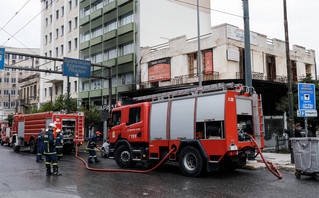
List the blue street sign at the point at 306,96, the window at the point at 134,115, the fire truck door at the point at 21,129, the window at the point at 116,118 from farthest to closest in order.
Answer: the fire truck door at the point at 21,129
the window at the point at 116,118
the window at the point at 134,115
the blue street sign at the point at 306,96

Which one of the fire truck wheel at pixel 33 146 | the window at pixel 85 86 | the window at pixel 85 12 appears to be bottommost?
the fire truck wheel at pixel 33 146

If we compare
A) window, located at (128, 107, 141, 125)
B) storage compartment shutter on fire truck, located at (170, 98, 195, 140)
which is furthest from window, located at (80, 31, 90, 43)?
storage compartment shutter on fire truck, located at (170, 98, 195, 140)

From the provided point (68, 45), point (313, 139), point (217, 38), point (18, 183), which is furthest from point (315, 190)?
point (68, 45)

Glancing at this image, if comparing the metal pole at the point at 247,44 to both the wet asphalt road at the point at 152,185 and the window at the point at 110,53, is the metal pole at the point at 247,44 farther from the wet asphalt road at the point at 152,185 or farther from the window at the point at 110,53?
the window at the point at 110,53

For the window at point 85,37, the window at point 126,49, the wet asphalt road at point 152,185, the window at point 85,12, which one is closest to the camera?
the wet asphalt road at point 152,185

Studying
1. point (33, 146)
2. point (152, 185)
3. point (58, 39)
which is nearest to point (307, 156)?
point (152, 185)

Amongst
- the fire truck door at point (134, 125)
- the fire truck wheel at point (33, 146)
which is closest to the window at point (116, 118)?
the fire truck door at point (134, 125)

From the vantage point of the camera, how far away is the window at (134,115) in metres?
12.6

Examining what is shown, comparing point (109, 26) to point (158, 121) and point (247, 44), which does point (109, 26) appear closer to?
point (247, 44)

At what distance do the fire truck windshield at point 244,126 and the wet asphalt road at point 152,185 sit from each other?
1390 mm

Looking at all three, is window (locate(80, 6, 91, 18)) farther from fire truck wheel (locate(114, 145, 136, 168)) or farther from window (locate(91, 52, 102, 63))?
fire truck wheel (locate(114, 145, 136, 168))

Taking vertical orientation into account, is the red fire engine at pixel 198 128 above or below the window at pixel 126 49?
below

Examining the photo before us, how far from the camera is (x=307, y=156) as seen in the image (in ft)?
31.4

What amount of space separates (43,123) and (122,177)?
11.4 m
